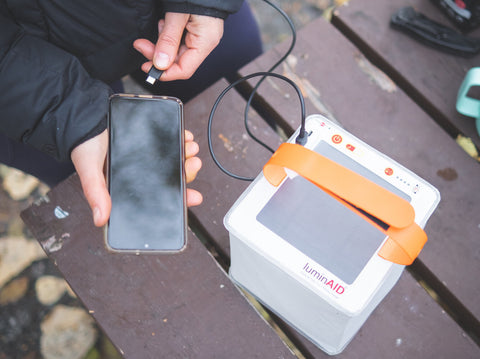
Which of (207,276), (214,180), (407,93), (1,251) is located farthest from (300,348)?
(1,251)

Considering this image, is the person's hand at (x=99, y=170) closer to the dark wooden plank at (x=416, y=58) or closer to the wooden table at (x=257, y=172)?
the wooden table at (x=257, y=172)

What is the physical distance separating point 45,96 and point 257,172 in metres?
0.40

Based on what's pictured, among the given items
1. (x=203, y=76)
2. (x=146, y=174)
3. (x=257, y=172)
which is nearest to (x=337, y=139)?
(x=257, y=172)

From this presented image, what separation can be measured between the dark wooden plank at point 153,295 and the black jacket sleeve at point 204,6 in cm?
40

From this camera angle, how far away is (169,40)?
781 millimetres

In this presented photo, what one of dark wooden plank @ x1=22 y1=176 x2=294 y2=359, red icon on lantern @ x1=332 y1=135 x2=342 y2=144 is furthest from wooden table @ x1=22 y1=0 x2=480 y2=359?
red icon on lantern @ x1=332 y1=135 x2=342 y2=144

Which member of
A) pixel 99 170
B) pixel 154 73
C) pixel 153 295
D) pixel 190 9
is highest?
pixel 190 9

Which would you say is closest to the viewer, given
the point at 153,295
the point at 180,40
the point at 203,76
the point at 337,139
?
the point at 337,139

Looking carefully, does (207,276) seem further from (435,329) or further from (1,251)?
(1,251)

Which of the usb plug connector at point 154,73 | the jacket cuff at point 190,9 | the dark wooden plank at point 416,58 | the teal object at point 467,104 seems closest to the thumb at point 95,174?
the usb plug connector at point 154,73

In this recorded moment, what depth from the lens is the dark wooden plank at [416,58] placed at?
2.80ft

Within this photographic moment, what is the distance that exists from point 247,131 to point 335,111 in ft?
0.63

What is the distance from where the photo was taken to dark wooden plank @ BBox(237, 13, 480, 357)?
0.72 metres

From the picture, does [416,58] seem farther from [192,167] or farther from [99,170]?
[99,170]
